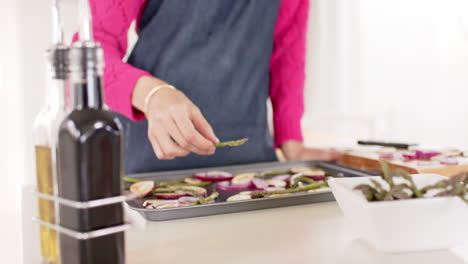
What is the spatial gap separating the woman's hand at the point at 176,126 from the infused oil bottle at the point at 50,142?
436 millimetres

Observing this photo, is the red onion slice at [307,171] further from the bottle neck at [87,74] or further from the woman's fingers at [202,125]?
the bottle neck at [87,74]

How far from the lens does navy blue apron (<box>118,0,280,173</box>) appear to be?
1.32 m

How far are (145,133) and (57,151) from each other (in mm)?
883

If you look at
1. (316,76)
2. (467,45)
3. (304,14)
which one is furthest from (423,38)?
(304,14)

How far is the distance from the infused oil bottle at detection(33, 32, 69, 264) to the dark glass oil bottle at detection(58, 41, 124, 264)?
0.03m

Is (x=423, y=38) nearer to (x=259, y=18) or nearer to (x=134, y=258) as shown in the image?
(x=259, y=18)

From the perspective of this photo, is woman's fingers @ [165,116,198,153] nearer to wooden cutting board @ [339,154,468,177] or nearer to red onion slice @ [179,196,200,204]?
red onion slice @ [179,196,200,204]

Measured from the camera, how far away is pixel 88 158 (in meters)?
0.47

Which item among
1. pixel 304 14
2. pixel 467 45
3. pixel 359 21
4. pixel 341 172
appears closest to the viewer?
pixel 341 172

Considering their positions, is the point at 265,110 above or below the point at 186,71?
below

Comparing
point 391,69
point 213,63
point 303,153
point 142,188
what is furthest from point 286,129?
point 391,69

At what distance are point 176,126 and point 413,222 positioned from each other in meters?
0.52

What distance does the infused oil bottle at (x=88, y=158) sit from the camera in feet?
1.53

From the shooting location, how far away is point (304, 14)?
1.60 m
